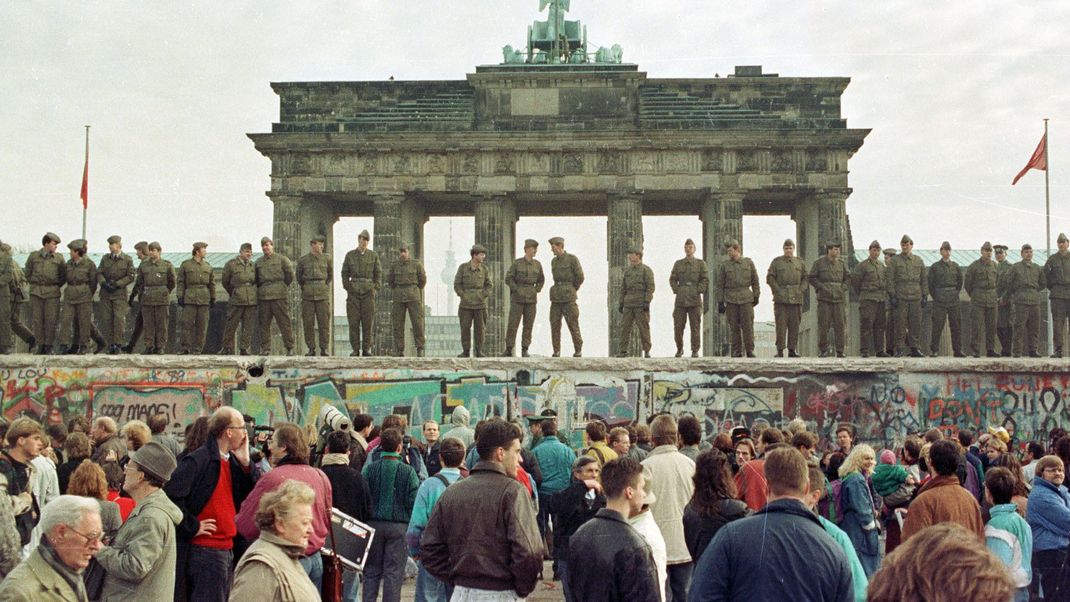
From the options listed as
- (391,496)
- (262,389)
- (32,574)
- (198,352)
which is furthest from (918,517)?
(198,352)

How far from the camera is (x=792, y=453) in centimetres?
566

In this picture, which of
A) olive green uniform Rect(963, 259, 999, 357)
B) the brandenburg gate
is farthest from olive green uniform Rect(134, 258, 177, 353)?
olive green uniform Rect(963, 259, 999, 357)

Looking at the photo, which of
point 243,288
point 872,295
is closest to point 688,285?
point 872,295

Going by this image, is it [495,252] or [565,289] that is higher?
[495,252]

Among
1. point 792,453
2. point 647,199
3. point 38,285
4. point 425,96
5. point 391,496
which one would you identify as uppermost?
point 425,96

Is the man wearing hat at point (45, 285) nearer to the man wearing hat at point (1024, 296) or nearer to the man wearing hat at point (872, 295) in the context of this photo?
the man wearing hat at point (872, 295)

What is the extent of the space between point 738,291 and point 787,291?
93 centimetres

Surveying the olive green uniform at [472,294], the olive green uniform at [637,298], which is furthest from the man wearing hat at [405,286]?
the olive green uniform at [637,298]

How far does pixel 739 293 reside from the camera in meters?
20.4

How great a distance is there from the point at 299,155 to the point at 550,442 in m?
23.9

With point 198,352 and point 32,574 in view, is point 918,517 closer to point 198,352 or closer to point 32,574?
point 32,574

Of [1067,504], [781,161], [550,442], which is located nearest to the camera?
[1067,504]

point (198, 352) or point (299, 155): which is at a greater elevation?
point (299, 155)

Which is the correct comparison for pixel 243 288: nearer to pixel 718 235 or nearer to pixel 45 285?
pixel 45 285
